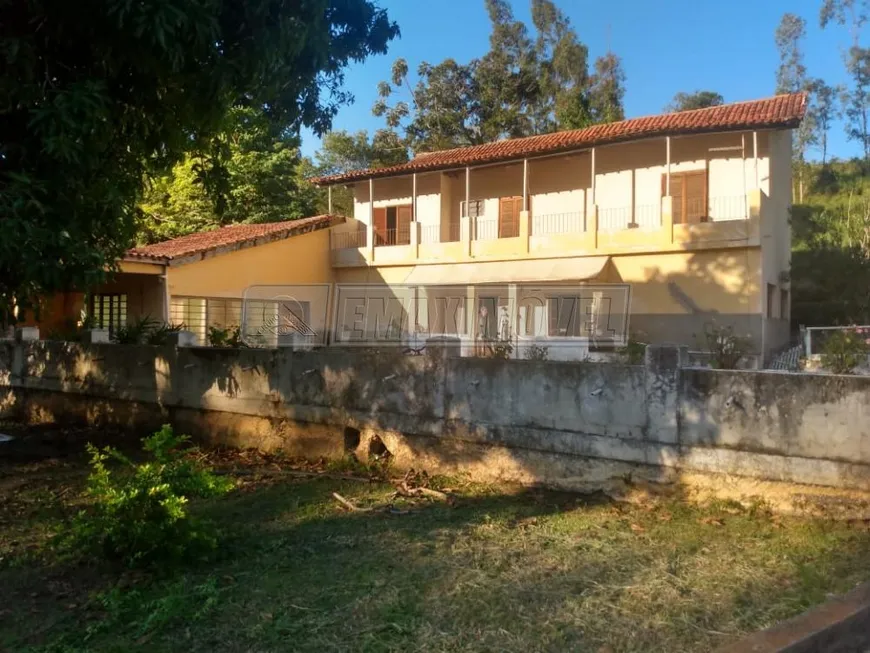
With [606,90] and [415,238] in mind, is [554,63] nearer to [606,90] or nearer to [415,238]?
[606,90]

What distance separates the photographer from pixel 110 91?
5.47 metres

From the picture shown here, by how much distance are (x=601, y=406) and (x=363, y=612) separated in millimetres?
3056

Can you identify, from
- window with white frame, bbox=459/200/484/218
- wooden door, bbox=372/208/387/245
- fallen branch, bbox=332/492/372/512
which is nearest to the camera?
fallen branch, bbox=332/492/372/512

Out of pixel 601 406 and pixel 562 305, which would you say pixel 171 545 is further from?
pixel 562 305

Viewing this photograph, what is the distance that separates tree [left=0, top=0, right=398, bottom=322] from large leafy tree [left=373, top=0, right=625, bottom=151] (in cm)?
2356

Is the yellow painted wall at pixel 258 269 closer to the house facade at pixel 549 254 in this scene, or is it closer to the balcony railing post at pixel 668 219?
the house facade at pixel 549 254

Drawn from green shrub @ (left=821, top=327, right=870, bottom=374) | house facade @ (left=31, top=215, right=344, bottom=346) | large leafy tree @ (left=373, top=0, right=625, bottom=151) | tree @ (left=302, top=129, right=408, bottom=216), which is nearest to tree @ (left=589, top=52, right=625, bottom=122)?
large leafy tree @ (left=373, top=0, right=625, bottom=151)

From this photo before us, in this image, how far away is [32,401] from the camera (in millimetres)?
11172

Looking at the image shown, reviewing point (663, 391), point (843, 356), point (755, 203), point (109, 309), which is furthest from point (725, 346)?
point (109, 309)

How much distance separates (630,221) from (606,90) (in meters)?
15.5

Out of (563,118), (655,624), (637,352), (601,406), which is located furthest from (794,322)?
(655,624)

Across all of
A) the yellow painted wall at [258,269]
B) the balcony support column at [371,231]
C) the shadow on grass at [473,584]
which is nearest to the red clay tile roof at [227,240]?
the yellow painted wall at [258,269]

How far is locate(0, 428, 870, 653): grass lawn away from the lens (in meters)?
3.40

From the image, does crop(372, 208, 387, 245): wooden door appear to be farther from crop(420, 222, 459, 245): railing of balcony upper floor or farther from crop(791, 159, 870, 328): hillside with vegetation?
crop(791, 159, 870, 328): hillside with vegetation
